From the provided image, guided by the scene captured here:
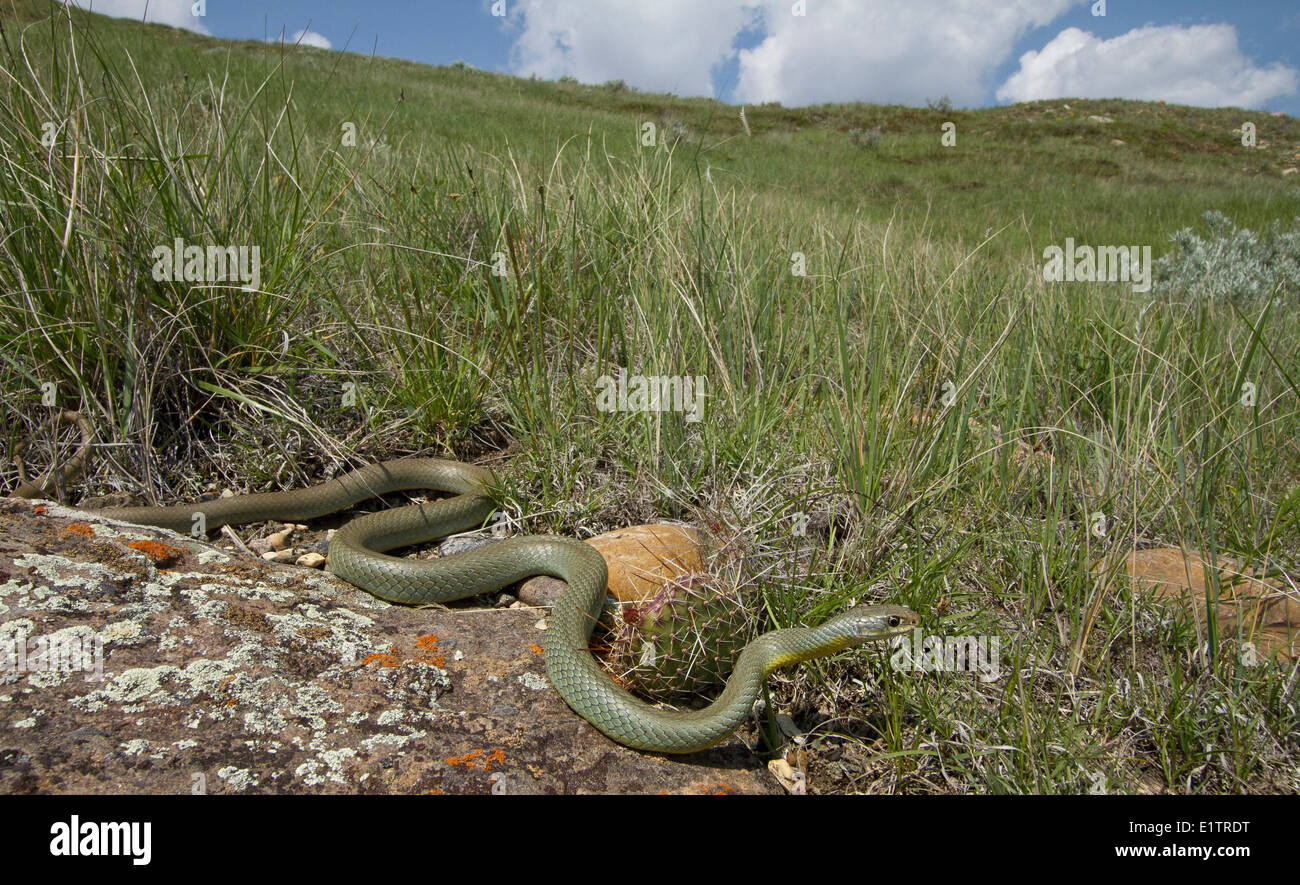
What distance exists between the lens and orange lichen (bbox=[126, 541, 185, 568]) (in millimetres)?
2740

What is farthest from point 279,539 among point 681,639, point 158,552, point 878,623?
point 878,623

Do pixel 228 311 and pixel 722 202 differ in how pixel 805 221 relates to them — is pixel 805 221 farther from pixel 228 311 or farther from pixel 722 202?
pixel 228 311

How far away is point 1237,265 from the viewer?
9648mm

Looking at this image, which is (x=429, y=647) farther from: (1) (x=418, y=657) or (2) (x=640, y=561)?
(2) (x=640, y=561)

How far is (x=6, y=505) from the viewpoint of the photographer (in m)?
2.89

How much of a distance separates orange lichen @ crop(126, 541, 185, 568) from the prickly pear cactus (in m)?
1.83

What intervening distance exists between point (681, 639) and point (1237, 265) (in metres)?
11.2

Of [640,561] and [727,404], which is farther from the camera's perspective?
[727,404]

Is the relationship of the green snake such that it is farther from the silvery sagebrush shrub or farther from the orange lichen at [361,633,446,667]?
the silvery sagebrush shrub

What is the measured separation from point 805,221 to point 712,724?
639cm

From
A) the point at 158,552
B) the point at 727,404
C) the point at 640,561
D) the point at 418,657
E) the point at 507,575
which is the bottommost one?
the point at 418,657

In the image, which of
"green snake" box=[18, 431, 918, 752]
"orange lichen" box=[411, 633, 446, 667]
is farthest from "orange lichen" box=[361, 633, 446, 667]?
"green snake" box=[18, 431, 918, 752]

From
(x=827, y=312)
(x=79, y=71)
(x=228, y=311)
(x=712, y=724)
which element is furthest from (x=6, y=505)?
(x=827, y=312)

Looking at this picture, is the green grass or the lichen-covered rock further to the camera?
the green grass
